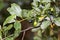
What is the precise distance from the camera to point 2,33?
2.55ft

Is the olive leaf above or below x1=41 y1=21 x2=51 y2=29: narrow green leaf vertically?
above

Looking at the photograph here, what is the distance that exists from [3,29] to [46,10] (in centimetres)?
20

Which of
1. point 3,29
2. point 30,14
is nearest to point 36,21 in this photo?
point 30,14

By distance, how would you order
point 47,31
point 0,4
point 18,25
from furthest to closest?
point 0,4 → point 47,31 → point 18,25

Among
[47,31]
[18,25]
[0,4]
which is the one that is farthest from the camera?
[0,4]

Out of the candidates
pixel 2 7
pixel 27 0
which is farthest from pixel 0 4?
pixel 27 0

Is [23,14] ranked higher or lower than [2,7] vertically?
higher

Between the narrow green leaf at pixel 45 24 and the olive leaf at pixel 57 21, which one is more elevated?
the olive leaf at pixel 57 21

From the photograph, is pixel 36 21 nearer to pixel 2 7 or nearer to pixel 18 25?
pixel 18 25

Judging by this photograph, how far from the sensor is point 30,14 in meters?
0.77

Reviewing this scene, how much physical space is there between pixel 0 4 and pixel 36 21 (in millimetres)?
704

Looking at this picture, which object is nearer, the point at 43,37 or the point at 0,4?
the point at 43,37

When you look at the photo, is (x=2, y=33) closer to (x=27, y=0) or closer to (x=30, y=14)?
(x=30, y=14)

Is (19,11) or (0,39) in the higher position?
(19,11)
